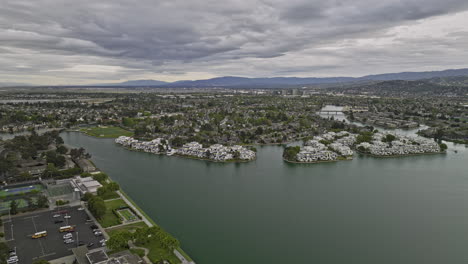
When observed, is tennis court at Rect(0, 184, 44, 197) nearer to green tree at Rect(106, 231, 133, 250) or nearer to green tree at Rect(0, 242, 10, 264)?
green tree at Rect(0, 242, 10, 264)

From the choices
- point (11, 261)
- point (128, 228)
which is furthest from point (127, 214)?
point (11, 261)

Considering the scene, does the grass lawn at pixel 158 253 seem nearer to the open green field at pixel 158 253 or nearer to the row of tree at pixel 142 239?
the open green field at pixel 158 253

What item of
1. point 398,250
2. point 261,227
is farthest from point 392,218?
point 261,227

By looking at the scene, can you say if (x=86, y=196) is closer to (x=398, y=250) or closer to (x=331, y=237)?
(x=331, y=237)

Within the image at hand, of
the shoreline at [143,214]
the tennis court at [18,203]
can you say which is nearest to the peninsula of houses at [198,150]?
the shoreline at [143,214]

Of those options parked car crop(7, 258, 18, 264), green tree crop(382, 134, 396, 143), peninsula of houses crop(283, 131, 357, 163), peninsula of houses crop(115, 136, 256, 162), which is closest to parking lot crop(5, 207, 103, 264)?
parked car crop(7, 258, 18, 264)
